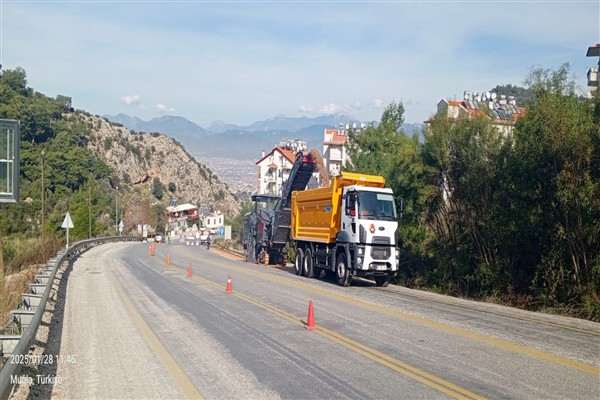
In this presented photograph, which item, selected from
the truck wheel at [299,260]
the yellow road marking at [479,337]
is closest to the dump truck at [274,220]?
the truck wheel at [299,260]

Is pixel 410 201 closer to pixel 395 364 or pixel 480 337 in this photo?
pixel 480 337

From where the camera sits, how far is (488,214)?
20.8 meters

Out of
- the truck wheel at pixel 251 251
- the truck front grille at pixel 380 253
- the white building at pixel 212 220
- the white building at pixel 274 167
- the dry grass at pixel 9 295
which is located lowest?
the white building at pixel 212 220

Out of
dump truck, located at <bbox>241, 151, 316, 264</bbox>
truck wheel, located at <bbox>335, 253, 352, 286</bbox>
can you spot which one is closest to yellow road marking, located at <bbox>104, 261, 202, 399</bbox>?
truck wheel, located at <bbox>335, 253, 352, 286</bbox>

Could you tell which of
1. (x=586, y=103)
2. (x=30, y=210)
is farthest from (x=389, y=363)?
(x=30, y=210)

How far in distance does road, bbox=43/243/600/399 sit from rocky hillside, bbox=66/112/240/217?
123 meters

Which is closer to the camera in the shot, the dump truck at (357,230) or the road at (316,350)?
the road at (316,350)

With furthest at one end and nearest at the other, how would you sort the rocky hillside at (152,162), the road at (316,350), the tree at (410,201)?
the rocky hillside at (152,162) < the tree at (410,201) < the road at (316,350)

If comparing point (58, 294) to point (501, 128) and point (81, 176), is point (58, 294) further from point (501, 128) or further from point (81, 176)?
point (81, 176)

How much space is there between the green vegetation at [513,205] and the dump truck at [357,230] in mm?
1928

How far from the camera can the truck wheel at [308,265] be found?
1067 inches

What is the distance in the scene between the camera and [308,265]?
27422 millimetres

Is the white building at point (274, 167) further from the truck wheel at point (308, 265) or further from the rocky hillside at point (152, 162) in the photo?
the truck wheel at point (308, 265)

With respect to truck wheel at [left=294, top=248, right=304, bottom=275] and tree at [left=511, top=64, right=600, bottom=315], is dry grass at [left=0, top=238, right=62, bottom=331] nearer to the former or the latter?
truck wheel at [left=294, top=248, right=304, bottom=275]
